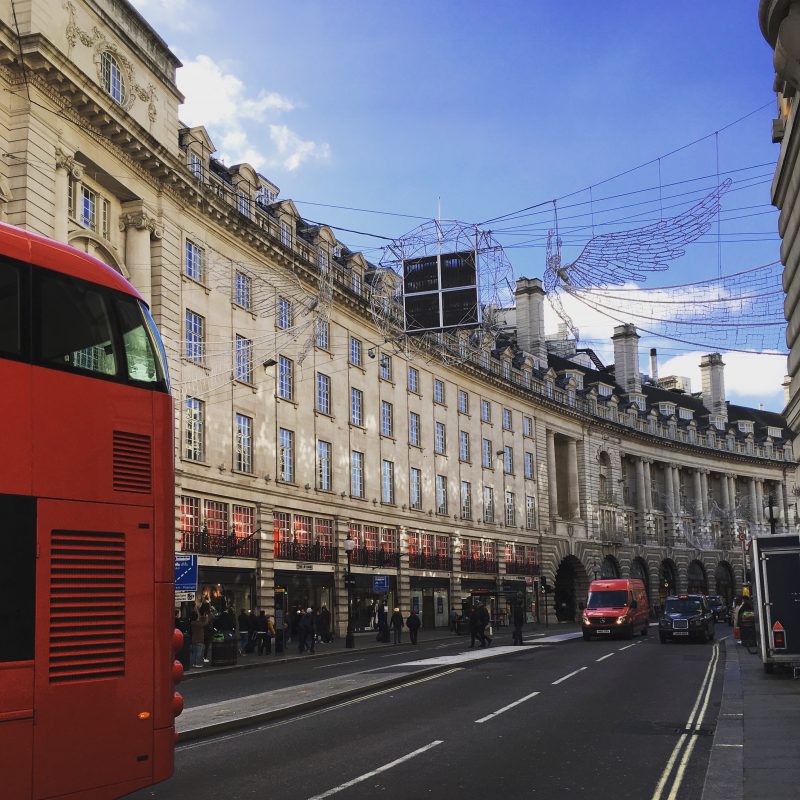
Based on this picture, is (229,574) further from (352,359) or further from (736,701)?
(736,701)

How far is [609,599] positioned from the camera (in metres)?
42.2

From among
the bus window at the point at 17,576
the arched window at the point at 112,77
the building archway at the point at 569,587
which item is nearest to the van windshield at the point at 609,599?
the arched window at the point at 112,77

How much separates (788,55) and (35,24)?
78.6 ft

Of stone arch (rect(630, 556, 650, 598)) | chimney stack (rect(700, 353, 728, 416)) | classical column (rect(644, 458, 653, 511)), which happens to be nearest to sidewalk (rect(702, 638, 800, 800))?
stone arch (rect(630, 556, 650, 598))

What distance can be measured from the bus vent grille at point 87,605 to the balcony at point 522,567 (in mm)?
61210

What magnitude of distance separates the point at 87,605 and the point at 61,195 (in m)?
25.3

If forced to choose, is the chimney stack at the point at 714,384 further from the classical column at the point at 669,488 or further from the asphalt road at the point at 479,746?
the asphalt road at the point at 479,746

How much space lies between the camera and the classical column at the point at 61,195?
98.2ft

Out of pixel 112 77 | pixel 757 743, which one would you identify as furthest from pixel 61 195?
pixel 757 743

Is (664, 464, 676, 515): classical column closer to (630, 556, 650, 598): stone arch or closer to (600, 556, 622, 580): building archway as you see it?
(630, 556, 650, 598): stone arch

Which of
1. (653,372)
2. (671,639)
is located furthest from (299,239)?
(653,372)

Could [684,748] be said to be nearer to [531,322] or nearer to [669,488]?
[531,322]

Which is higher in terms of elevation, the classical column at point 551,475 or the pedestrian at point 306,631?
the classical column at point 551,475

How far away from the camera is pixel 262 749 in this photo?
12773mm
